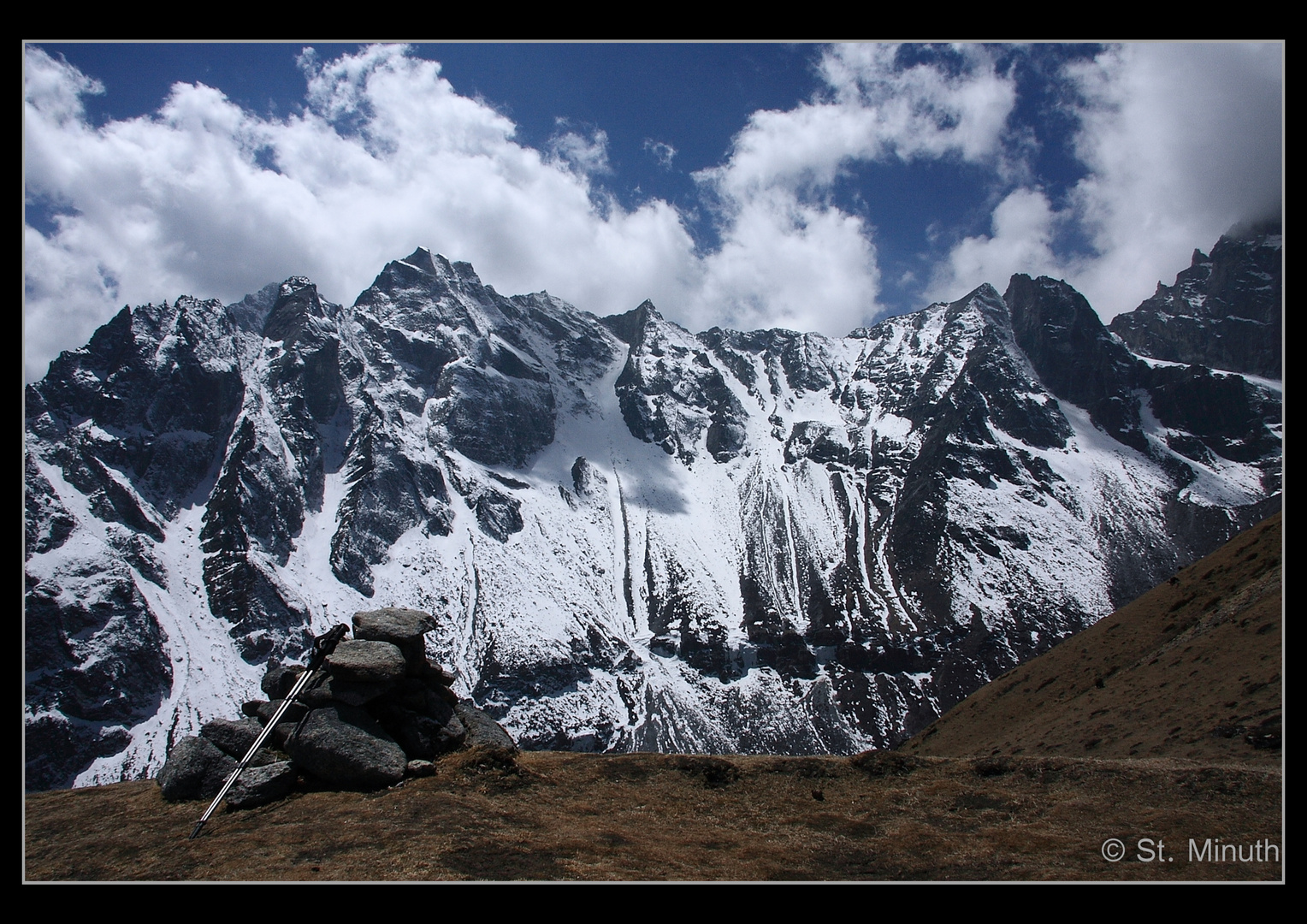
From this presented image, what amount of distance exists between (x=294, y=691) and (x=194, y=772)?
409 cm

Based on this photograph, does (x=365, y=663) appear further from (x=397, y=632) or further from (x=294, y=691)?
(x=294, y=691)

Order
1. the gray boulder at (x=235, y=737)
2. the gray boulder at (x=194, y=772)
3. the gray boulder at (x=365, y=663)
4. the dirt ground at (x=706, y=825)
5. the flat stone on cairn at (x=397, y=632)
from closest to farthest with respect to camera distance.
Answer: the dirt ground at (x=706, y=825) < the gray boulder at (x=194, y=772) < the gray boulder at (x=235, y=737) < the gray boulder at (x=365, y=663) < the flat stone on cairn at (x=397, y=632)

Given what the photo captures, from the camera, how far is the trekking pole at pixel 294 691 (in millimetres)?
22891

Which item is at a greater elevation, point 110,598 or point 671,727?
point 110,598

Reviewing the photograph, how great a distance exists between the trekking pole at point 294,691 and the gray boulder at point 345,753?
111 cm

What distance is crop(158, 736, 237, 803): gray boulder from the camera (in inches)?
958

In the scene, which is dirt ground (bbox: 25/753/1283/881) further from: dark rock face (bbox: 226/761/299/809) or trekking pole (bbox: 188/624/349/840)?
trekking pole (bbox: 188/624/349/840)

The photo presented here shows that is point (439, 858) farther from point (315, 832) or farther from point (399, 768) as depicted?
point (399, 768)

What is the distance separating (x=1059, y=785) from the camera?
25.9 meters

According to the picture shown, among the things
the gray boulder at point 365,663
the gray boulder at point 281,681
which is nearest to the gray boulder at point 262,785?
the gray boulder at point 365,663

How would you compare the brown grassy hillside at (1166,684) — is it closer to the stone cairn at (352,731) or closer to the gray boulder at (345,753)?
the stone cairn at (352,731)

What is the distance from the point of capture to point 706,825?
2400 centimetres
